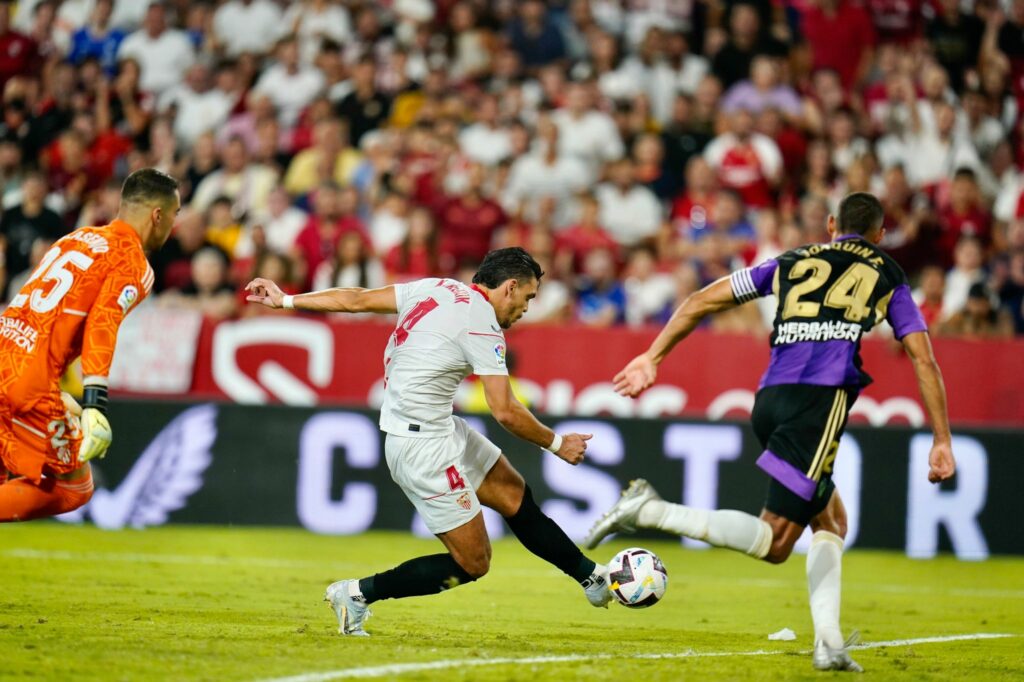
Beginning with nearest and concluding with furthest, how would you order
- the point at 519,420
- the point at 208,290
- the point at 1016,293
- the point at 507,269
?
the point at 519,420
the point at 507,269
the point at 1016,293
the point at 208,290

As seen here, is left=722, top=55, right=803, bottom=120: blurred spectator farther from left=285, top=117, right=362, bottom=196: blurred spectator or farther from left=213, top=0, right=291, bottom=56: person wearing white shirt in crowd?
left=213, top=0, right=291, bottom=56: person wearing white shirt in crowd

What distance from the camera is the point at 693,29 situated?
1920cm

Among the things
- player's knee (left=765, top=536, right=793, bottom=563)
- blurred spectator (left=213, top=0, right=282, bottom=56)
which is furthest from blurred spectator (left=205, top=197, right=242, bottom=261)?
player's knee (left=765, top=536, right=793, bottom=563)

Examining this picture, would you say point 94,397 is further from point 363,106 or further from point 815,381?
point 363,106

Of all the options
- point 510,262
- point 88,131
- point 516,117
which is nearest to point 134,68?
point 88,131

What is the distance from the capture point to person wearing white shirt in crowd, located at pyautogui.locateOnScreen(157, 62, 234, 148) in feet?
60.6

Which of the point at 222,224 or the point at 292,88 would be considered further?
the point at 292,88

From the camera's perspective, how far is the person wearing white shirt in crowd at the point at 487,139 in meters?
17.9

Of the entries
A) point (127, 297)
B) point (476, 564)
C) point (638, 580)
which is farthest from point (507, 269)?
point (127, 297)

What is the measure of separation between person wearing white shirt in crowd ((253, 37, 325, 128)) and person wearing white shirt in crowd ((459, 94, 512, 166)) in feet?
6.93

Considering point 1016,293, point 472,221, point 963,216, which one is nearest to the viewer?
point 1016,293

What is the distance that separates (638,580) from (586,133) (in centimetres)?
1078

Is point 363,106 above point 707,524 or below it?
above

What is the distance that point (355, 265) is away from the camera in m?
15.8
